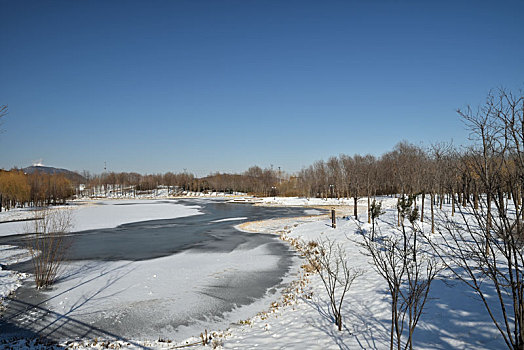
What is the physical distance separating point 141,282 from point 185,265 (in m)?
2.86

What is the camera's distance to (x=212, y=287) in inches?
445

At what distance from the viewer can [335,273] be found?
11.5 m

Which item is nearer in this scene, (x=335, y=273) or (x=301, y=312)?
(x=301, y=312)

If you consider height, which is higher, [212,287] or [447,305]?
[447,305]

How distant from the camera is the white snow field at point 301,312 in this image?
623 cm

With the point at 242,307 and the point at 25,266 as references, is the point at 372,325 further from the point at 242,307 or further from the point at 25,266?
the point at 25,266

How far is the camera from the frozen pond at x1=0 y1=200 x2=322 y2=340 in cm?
819

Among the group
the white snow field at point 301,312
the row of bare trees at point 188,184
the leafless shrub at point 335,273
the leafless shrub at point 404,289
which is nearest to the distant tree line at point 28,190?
the row of bare trees at point 188,184

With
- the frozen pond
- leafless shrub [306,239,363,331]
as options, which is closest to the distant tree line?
the frozen pond

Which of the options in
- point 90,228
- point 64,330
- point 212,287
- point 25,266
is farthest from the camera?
point 90,228

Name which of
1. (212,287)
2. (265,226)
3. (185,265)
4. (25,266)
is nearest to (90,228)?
(25,266)

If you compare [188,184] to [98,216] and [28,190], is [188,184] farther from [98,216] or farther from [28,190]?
[98,216]

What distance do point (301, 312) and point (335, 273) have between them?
3404mm

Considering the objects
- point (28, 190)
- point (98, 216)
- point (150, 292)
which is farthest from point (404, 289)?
point (28, 190)
